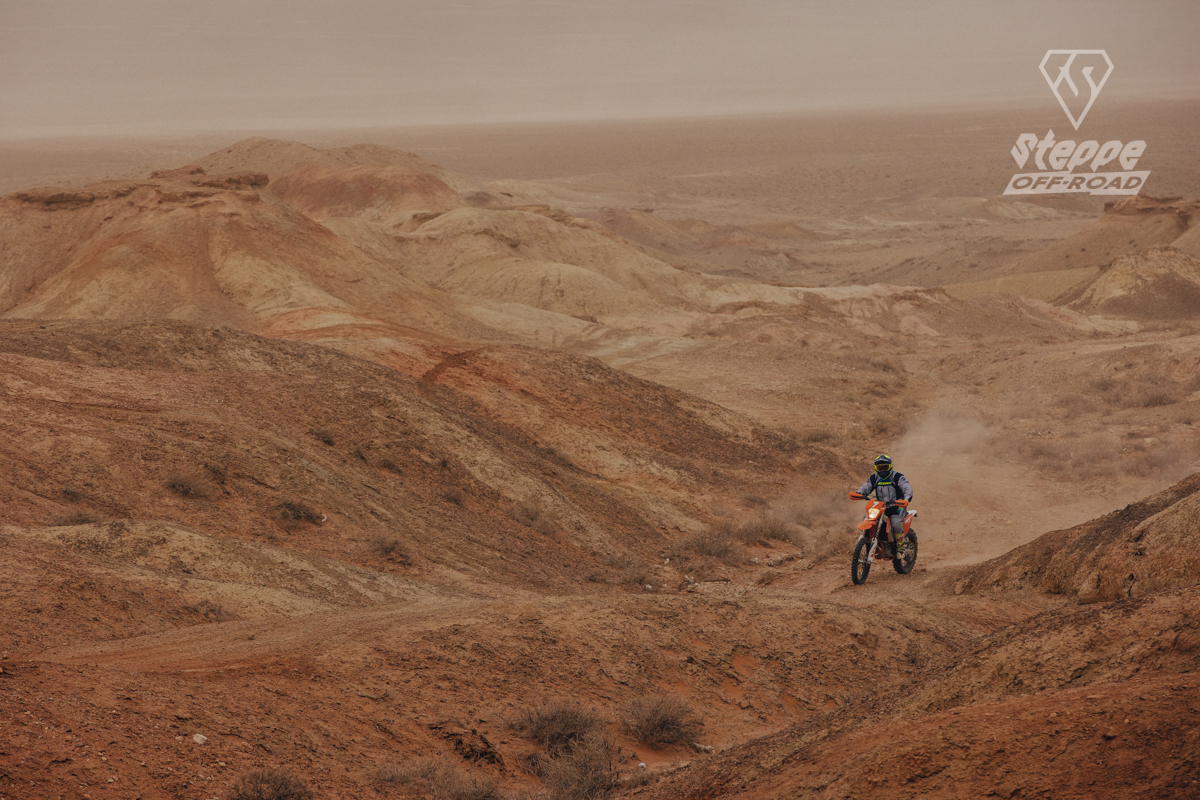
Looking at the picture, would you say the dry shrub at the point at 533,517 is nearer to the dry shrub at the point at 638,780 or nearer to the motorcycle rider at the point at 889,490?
the motorcycle rider at the point at 889,490

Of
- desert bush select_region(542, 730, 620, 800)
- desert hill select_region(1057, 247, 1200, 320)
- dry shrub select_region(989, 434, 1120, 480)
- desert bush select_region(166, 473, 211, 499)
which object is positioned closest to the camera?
desert bush select_region(542, 730, 620, 800)

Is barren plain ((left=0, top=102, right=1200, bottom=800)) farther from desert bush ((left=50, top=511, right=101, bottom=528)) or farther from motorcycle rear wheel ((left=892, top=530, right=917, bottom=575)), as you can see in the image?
motorcycle rear wheel ((left=892, top=530, right=917, bottom=575))

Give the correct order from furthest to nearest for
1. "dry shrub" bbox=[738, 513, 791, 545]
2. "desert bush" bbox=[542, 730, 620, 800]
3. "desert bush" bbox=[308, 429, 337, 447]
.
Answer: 1. "dry shrub" bbox=[738, 513, 791, 545]
2. "desert bush" bbox=[308, 429, 337, 447]
3. "desert bush" bbox=[542, 730, 620, 800]

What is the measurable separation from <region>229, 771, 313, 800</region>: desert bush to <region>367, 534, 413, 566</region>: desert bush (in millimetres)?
7055

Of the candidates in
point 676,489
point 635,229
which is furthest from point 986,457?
point 635,229

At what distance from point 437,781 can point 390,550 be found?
22.2 feet

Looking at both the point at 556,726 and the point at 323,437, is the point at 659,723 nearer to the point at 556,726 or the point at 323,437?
the point at 556,726

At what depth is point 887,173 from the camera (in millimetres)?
124812

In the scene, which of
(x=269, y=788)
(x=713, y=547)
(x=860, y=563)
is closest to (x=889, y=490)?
(x=860, y=563)

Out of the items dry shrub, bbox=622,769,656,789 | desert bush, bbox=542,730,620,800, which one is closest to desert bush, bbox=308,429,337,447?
desert bush, bbox=542,730,620,800

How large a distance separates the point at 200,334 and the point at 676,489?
35.1 ft

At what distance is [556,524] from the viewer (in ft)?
52.4

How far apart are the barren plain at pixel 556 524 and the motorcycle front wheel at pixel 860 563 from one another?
43 centimetres

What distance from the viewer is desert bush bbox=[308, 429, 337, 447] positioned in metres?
16.1
